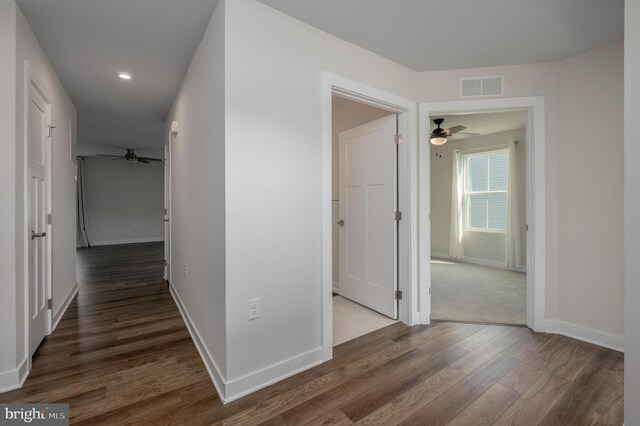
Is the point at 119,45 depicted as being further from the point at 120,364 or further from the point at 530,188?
the point at 530,188

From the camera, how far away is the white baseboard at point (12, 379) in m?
1.64

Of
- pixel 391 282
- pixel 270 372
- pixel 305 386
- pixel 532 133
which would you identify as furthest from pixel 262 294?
pixel 532 133

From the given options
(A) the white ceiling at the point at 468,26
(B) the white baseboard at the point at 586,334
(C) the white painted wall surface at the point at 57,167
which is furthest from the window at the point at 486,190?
(C) the white painted wall surface at the point at 57,167

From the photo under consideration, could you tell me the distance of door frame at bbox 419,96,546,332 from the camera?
2.46m

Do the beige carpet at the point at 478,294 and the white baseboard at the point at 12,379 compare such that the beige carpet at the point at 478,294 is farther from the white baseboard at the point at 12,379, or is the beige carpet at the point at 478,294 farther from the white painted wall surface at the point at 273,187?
the white baseboard at the point at 12,379

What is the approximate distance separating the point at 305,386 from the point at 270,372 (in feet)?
0.78

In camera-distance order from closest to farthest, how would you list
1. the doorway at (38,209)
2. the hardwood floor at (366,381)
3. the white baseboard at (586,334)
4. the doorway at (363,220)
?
the hardwood floor at (366,381), the doorway at (38,209), the white baseboard at (586,334), the doorway at (363,220)

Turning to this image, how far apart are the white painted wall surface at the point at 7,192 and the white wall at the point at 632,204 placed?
3.29 meters

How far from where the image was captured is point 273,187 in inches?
69.1

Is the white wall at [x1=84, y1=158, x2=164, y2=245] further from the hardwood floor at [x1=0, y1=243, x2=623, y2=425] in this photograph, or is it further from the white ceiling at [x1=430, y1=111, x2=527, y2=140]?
the white ceiling at [x1=430, y1=111, x2=527, y2=140]

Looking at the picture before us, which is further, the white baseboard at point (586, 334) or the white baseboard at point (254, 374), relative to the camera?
the white baseboard at point (586, 334)

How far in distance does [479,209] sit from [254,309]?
17.6 feet

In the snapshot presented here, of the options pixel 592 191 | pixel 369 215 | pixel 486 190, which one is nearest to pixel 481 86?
pixel 592 191

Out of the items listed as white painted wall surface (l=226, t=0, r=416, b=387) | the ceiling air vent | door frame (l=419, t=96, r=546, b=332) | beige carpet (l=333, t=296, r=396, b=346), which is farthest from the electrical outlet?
the ceiling air vent
